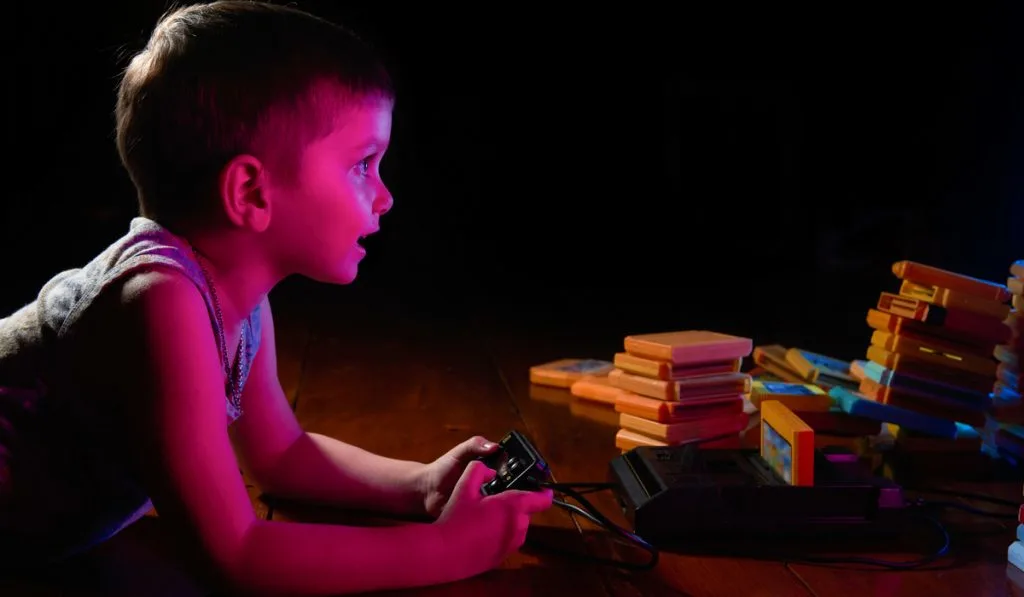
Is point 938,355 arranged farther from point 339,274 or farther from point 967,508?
point 339,274

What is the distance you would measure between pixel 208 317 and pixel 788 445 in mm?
615

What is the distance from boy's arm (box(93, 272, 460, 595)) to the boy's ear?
3.6 inches

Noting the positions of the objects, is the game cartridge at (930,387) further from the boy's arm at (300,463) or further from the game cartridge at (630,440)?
the boy's arm at (300,463)

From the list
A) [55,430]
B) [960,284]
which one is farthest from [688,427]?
[55,430]

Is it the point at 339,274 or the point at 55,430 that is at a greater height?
the point at 339,274

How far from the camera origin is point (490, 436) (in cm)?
141

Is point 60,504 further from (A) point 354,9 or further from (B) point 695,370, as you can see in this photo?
(A) point 354,9

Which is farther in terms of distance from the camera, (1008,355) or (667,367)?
(1008,355)

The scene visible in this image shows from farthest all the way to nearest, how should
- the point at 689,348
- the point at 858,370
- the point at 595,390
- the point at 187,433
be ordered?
1. the point at 595,390
2. the point at 858,370
3. the point at 689,348
4. the point at 187,433

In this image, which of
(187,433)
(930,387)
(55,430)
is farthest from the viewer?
(930,387)

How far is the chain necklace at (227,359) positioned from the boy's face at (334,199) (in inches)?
2.8

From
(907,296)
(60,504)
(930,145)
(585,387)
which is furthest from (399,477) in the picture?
(930,145)

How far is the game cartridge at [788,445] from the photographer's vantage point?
3.38 feet

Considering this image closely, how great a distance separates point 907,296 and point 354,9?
238 centimetres
